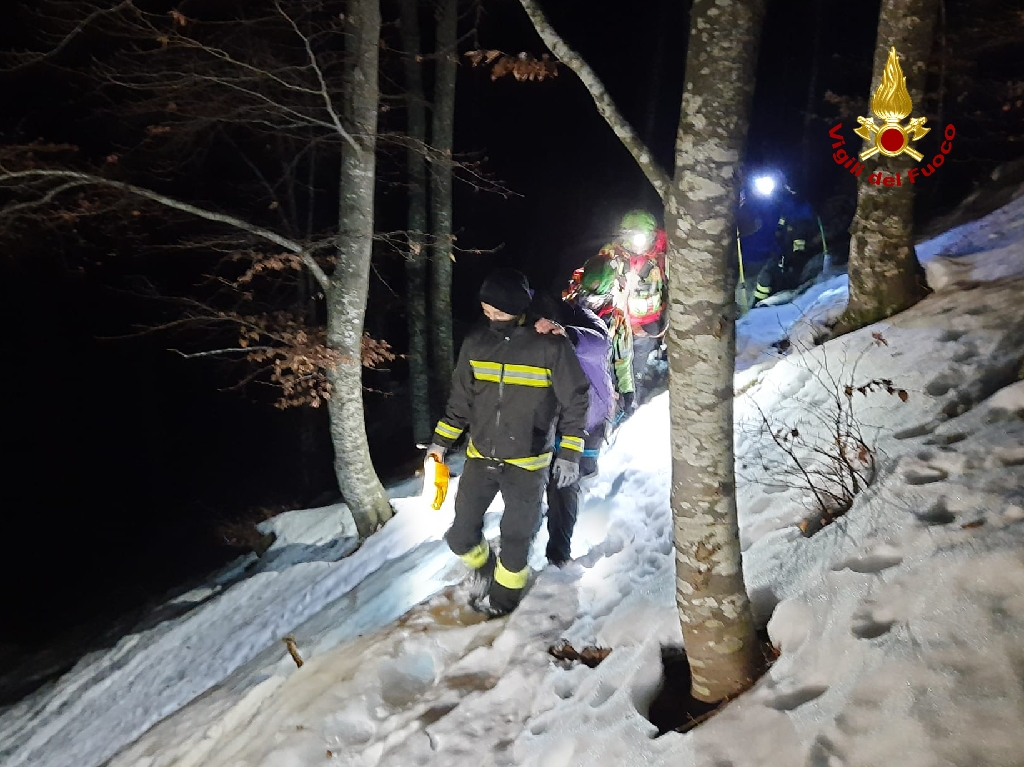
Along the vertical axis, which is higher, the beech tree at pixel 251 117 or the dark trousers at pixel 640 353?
the beech tree at pixel 251 117

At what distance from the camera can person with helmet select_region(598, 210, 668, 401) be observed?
25.2 feet

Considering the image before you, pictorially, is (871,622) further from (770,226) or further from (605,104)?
(770,226)

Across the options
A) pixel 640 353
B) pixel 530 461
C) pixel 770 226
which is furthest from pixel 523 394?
pixel 770 226

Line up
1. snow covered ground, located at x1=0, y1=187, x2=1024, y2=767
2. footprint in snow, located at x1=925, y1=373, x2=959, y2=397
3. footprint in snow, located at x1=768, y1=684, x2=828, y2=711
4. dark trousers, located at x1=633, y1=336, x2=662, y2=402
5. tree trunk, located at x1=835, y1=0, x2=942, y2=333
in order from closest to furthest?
snow covered ground, located at x1=0, y1=187, x2=1024, y2=767
footprint in snow, located at x1=768, y1=684, x2=828, y2=711
footprint in snow, located at x1=925, y1=373, x2=959, y2=397
tree trunk, located at x1=835, y1=0, x2=942, y2=333
dark trousers, located at x1=633, y1=336, x2=662, y2=402

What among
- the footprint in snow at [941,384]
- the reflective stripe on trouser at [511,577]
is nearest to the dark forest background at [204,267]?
the reflective stripe on trouser at [511,577]

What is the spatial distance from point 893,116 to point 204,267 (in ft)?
48.6

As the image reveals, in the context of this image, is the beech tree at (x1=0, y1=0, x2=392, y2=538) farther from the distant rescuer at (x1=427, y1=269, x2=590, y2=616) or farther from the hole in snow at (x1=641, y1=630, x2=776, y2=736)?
the hole in snow at (x1=641, y1=630, x2=776, y2=736)

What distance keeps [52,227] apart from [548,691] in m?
7.13

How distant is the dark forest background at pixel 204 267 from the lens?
996 cm

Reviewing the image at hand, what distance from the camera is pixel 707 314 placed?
2303mm

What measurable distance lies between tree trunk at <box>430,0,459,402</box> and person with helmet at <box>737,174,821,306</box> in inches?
200

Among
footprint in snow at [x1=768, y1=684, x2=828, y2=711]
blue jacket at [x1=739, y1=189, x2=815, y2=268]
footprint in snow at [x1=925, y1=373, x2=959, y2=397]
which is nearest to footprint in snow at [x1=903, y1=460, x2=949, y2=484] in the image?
footprint in snow at [x1=925, y1=373, x2=959, y2=397]

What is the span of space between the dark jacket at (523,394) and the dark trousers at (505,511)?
0.30 ft

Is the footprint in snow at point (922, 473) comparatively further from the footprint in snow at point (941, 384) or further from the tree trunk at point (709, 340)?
the tree trunk at point (709, 340)
